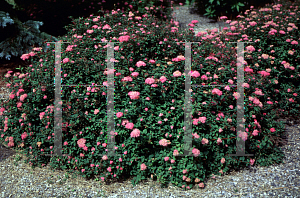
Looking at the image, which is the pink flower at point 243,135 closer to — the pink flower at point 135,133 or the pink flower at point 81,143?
the pink flower at point 135,133

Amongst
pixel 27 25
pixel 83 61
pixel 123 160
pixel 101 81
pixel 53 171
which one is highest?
pixel 27 25

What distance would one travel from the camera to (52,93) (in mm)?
3314

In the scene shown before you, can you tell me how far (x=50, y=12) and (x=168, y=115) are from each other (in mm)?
5673

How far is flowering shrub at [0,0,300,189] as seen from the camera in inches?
111

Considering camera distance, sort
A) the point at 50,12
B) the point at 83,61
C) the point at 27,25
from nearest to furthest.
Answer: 1. the point at 83,61
2. the point at 27,25
3. the point at 50,12

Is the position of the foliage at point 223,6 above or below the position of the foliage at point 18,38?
above

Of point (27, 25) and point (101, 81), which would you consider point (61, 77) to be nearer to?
point (101, 81)

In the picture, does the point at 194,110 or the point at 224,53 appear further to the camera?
the point at 224,53

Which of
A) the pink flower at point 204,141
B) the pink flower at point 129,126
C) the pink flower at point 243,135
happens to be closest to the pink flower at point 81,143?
the pink flower at point 129,126

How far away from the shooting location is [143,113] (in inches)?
112

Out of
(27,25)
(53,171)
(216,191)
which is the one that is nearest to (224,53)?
(216,191)

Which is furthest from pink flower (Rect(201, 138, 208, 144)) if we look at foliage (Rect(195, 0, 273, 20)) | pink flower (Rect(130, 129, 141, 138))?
foliage (Rect(195, 0, 273, 20))

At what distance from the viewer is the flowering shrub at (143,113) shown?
2812 millimetres

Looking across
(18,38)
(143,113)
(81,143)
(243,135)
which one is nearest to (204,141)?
(243,135)
